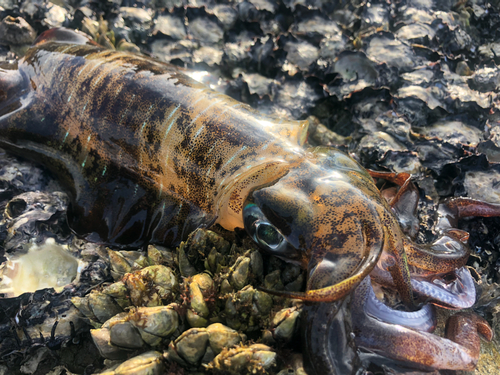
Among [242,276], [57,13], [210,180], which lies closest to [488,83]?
[210,180]

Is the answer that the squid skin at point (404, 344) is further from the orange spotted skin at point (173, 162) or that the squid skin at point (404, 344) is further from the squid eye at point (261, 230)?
the squid eye at point (261, 230)

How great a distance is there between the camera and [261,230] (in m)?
2.62

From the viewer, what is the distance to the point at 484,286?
120 inches

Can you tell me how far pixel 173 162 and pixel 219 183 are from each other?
1.68ft

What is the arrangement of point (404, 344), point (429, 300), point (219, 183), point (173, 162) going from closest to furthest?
1. point (404, 344)
2. point (429, 300)
3. point (219, 183)
4. point (173, 162)

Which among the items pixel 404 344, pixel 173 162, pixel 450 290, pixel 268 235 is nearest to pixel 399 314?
pixel 404 344

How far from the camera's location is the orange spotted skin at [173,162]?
93.7 inches

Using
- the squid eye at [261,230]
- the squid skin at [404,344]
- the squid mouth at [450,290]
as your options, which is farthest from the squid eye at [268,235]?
the squid mouth at [450,290]

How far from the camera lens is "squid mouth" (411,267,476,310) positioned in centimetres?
270

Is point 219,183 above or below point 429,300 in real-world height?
above

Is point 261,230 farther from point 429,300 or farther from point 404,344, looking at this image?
point 429,300

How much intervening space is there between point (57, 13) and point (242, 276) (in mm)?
4546

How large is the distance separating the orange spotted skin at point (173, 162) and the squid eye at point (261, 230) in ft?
0.19

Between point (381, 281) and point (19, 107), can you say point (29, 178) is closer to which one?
point (19, 107)
